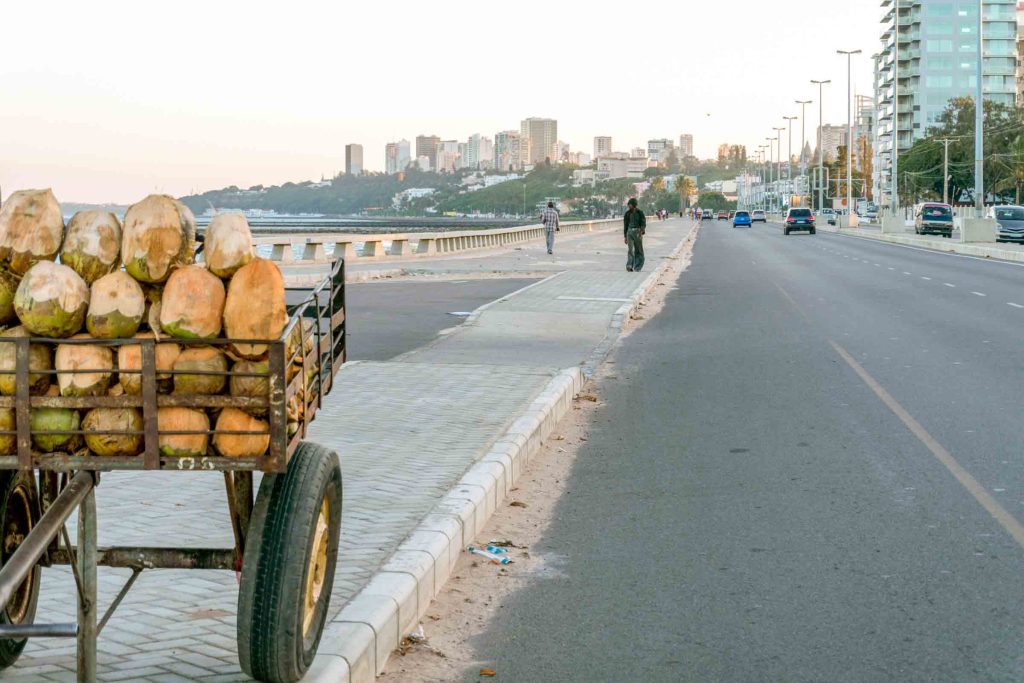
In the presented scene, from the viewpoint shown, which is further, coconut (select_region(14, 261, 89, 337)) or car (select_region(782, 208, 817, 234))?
car (select_region(782, 208, 817, 234))

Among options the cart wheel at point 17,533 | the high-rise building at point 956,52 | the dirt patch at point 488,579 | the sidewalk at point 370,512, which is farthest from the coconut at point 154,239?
the high-rise building at point 956,52

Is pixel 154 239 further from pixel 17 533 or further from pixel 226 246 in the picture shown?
pixel 17 533

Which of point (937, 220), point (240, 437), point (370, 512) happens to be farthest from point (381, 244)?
point (937, 220)

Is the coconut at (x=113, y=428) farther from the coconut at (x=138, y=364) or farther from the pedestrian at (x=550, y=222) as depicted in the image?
the pedestrian at (x=550, y=222)

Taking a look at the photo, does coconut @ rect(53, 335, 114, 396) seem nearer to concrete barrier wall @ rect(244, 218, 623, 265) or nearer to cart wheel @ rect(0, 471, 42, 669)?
cart wheel @ rect(0, 471, 42, 669)

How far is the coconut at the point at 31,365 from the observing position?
12.9 ft

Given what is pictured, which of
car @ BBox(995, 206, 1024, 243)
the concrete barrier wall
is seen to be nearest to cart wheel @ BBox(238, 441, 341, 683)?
the concrete barrier wall

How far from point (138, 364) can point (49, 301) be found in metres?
0.32

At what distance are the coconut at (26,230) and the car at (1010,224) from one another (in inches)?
2446

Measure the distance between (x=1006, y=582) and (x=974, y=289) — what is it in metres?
23.6

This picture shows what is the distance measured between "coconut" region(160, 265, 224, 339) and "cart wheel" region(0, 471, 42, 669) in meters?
1.13

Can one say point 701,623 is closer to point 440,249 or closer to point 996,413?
point 996,413

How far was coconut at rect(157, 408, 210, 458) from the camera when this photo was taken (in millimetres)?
3941

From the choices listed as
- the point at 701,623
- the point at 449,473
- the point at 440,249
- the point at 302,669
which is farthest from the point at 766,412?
the point at 440,249
